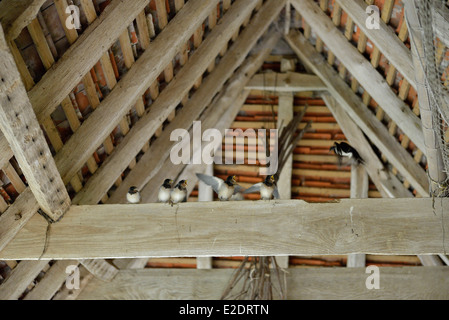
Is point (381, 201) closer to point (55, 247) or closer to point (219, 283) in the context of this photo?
point (219, 283)

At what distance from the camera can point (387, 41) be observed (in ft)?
9.57

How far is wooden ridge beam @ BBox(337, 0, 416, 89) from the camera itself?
2.82 metres

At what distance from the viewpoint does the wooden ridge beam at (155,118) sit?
3121 millimetres

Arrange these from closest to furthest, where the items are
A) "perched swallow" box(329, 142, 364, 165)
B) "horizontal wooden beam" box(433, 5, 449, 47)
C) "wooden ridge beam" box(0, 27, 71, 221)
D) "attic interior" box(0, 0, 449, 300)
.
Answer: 1. "wooden ridge beam" box(0, 27, 71, 221)
2. "horizontal wooden beam" box(433, 5, 449, 47)
3. "attic interior" box(0, 0, 449, 300)
4. "perched swallow" box(329, 142, 364, 165)

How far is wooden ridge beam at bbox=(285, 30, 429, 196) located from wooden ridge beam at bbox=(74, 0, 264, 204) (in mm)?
797

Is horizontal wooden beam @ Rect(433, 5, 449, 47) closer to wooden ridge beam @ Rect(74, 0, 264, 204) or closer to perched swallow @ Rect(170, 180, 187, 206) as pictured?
wooden ridge beam @ Rect(74, 0, 264, 204)

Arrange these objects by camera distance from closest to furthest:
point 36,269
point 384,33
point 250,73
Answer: point 384,33
point 36,269
point 250,73

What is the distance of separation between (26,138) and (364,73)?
2.04m

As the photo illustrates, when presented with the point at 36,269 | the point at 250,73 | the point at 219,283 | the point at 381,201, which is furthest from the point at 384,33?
the point at 36,269

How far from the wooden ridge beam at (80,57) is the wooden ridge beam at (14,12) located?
370mm

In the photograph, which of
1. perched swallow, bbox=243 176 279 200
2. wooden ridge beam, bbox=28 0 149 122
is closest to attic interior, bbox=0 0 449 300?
wooden ridge beam, bbox=28 0 149 122

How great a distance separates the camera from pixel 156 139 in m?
3.60

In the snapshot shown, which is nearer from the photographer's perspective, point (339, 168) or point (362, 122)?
Answer: point (362, 122)

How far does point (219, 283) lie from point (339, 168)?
5.18ft
